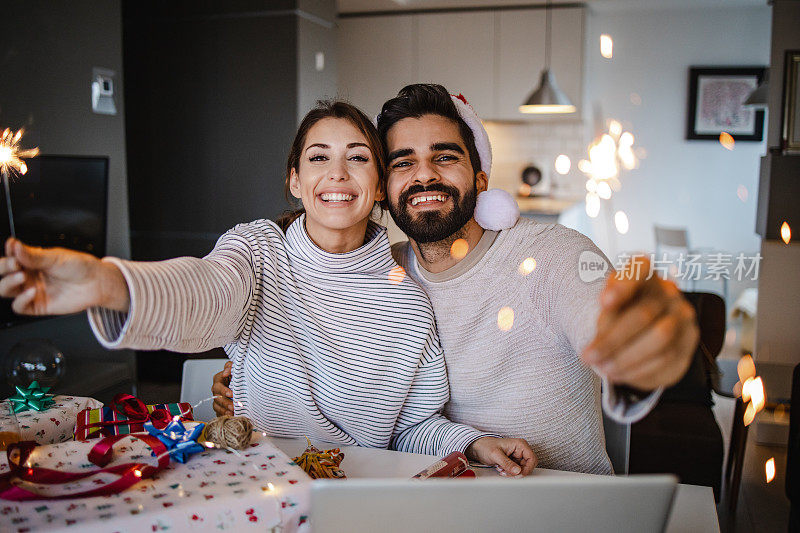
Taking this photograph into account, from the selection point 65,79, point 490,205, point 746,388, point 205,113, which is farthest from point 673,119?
point 490,205

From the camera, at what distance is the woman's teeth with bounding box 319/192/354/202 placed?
1.11 m

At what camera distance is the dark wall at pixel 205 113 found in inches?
127

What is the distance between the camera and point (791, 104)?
8.70 feet

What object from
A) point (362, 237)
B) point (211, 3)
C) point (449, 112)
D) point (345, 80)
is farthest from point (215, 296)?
point (345, 80)

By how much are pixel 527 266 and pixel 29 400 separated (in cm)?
84

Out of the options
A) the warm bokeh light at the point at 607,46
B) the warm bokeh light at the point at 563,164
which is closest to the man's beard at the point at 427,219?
the warm bokeh light at the point at 563,164

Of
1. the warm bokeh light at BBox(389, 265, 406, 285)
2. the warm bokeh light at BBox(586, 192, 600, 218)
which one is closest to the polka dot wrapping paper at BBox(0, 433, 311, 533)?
the warm bokeh light at BBox(389, 265, 406, 285)

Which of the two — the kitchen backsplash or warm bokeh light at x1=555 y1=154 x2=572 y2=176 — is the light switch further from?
warm bokeh light at x1=555 y1=154 x2=572 y2=176

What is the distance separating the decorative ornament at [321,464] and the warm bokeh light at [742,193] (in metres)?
4.61

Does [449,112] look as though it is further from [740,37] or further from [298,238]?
[740,37]

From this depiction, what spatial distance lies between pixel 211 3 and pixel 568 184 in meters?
2.72

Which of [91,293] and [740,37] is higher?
[740,37]

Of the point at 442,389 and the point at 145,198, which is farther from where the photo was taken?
the point at 145,198

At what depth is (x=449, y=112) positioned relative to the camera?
1.36 m
